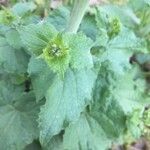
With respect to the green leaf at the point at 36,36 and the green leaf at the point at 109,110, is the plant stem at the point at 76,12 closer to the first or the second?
the green leaf at the point at 36,36

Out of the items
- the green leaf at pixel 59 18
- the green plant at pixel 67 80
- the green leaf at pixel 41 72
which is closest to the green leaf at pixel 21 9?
the green plant at pixel 67 80

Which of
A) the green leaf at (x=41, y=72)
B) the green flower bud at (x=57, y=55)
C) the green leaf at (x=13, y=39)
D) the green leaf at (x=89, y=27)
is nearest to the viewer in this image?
the green flower bud at (x=57, y=55)

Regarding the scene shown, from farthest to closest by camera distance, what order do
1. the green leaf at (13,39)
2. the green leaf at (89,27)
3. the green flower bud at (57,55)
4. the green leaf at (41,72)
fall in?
the green leaf at (89,27)
the green leaf at (13,39)
the green leaf at (41,72)
the green flower bud at (57,55)

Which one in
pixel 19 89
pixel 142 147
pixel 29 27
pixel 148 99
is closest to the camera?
pixel 29 27

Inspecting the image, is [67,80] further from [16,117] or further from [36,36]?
[16,117]

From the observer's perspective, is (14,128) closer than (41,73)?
No

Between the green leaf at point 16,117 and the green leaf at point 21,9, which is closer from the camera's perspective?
the green leaf at point 16,117

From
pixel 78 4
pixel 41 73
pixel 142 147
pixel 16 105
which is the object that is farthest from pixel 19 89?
pixel 142 147

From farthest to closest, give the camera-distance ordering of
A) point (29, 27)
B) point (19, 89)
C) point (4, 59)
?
point (19, 89), point (4, 59), point (29, 27)

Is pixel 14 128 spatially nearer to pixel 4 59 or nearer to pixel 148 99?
pixel 4 59
